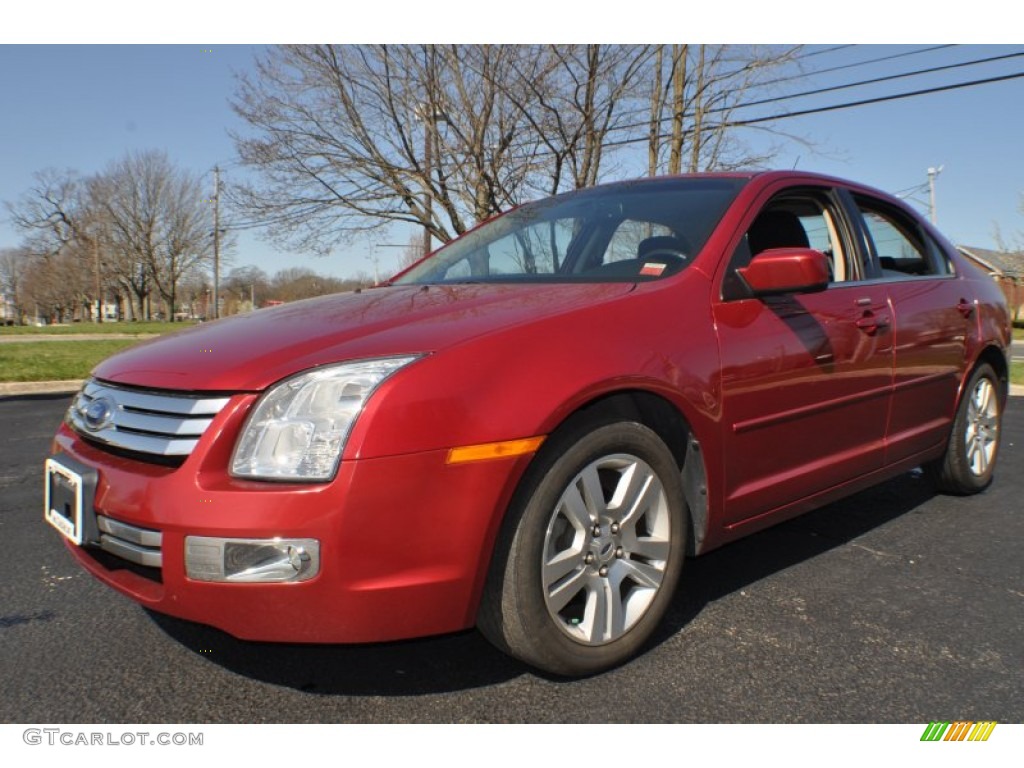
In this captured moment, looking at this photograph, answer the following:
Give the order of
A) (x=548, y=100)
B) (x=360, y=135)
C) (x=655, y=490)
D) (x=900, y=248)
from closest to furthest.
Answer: (x=655, y=490) → (x=900, y=248) → (x=548, y=100) → (x=360, y=135)

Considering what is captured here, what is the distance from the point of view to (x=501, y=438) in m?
1.99

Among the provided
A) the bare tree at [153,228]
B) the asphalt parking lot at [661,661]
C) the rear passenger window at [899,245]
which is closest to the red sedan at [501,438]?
the asphalt parking lot at [661,661]

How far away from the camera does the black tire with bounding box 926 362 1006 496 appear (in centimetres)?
411

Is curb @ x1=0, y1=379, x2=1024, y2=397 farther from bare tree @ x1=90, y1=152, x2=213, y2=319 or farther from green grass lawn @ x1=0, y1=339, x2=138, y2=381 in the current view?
bare tree @ x1=90, y1=152, x2=213, y2=319

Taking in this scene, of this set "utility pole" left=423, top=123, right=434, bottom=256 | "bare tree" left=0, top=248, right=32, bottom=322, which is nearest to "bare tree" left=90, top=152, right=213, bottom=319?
"bare tree" left=0, top=248, right=32, bottom=322

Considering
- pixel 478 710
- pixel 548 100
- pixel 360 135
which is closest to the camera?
pixel 478 710

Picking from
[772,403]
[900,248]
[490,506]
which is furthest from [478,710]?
[900,248]

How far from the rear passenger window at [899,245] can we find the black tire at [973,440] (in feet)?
2.10

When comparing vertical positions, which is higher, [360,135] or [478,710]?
[360,135]

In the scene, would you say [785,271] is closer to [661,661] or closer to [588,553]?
[588,553]

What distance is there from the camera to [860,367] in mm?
3139

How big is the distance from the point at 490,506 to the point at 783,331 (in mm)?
1387

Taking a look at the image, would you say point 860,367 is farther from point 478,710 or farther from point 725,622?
point 478,710

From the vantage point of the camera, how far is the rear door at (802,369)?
8.70 feet
